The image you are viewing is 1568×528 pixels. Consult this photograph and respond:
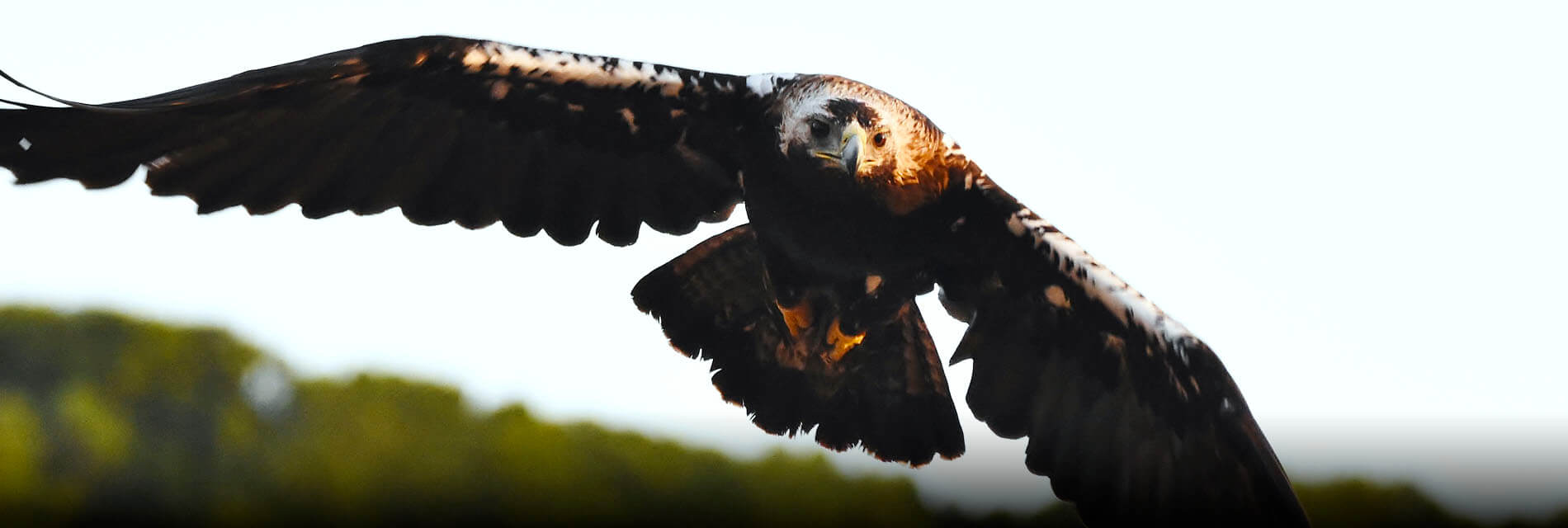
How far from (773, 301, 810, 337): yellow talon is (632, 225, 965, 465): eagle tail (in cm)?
4

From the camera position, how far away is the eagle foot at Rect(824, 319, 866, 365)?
4.92 m

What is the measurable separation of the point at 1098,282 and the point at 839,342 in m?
0.98

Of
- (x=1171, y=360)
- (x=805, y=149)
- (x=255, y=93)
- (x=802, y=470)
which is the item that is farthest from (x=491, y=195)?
(x=802, y=470)

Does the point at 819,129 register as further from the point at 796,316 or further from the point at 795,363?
the point at 795,363

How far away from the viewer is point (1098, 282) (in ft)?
14.6

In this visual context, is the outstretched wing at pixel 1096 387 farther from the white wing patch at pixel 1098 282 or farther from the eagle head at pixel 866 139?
the eagle head at pixel 866 139

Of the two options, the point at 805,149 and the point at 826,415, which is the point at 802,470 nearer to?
the point at 826,415

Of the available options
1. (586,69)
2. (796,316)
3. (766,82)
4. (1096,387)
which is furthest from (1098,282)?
(586,69)

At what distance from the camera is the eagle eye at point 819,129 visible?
423cm

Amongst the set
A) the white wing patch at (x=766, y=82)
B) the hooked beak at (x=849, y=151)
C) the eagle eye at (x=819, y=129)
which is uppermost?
the white wing patch at (x=766, y=82)

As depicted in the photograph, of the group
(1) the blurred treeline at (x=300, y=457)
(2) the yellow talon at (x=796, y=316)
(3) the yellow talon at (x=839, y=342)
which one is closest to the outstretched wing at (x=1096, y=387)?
(3) the yellow talon at (x=839, y=342)

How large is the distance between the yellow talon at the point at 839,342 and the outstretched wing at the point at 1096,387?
0.38 meters

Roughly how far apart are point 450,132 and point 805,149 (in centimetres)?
135

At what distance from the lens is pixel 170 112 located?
4.43 metres
